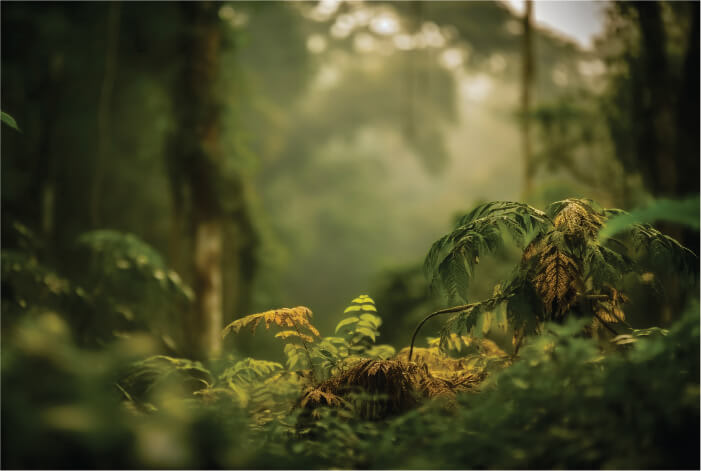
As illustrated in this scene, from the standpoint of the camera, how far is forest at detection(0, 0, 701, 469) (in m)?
1.15

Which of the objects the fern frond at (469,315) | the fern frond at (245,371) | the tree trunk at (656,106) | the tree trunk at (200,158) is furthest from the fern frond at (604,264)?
the tree trunk at (200,158)

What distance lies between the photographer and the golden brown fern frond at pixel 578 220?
192cm

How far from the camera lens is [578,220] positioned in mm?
1954

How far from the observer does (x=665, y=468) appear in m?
1.13

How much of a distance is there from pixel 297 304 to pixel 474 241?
700 cm

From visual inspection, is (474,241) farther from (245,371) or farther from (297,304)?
(297,304)

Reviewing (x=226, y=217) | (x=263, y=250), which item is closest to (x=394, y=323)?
(x=263, y=250)

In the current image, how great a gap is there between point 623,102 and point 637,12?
54.3 inches

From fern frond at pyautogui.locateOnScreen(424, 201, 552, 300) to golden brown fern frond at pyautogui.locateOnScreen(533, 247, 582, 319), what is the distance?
15 cm

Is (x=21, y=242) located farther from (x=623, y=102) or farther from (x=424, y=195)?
(x=424, y=195)

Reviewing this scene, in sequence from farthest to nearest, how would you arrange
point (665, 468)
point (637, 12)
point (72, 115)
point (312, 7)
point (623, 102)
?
1. point (312, 7)
2. point (72, 115)
3. point (623, 102)
4. point (637, 12)
5. point (665, 468)

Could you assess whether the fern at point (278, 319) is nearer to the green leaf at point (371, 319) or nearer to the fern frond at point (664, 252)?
the green leaf at point (371, 319)

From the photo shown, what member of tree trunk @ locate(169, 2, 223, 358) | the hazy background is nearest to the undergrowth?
the hazy background

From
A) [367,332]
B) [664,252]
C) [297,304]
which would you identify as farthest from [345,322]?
[297,304]
